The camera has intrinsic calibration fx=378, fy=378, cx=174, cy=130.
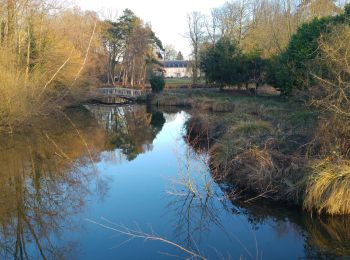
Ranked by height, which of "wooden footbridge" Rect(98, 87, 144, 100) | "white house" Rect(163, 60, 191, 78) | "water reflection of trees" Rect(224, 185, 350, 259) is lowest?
"water reflection of trees" Rect(224, 185, 350, 259)

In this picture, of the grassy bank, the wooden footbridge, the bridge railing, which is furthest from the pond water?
the wooden footbridge

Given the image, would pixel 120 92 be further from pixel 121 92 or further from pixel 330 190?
pixel 330 190

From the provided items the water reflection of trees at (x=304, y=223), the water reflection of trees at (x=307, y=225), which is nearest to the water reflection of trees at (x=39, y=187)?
the water reflection of trees at (x=304, y=223)

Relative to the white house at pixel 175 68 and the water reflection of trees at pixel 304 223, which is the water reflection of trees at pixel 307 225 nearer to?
the water reflection of trees at pixel 304 223

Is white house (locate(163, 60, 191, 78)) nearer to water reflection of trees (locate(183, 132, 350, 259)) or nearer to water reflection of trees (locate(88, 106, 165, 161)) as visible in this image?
water reflection of trees (locate(88, 106, 165, 161))

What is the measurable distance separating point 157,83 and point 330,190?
2960 cm

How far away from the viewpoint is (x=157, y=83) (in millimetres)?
36188

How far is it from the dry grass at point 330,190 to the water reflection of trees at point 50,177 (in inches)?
190

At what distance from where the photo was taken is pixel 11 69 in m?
15.4

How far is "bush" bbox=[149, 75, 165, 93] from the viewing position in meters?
35.9

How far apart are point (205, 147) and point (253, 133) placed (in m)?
2.93

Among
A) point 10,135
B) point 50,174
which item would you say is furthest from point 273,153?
point 10,135

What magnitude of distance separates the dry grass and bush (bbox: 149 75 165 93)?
29.0m

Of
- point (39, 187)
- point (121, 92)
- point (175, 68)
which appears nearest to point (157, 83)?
point (121, 92)
